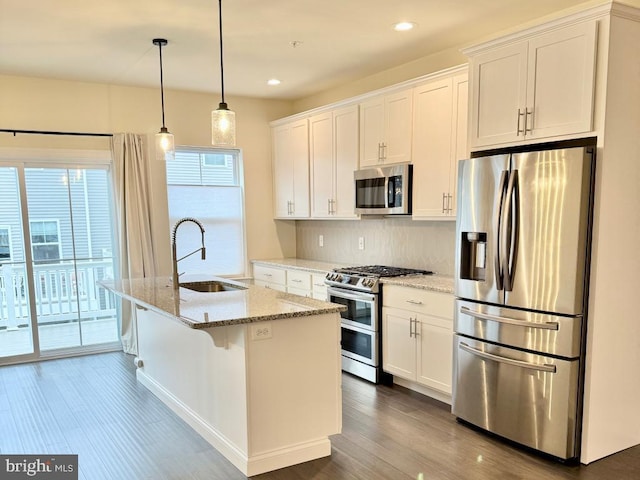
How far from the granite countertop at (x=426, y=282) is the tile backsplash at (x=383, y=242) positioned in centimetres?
25

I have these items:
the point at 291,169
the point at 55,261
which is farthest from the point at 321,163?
the point at 55,261

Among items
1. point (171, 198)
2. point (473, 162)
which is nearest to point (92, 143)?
point (171, 198)

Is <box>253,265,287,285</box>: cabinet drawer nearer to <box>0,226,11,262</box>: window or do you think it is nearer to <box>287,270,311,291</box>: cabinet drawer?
Result: <box>287,270,311,291</box>: cabinet drawer

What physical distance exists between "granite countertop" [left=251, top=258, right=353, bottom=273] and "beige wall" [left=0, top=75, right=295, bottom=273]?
0.26 m

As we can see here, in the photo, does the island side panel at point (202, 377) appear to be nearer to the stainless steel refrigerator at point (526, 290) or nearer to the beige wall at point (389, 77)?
the stainless steel refrigerator at point (526, 290)

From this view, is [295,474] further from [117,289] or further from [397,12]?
[397,12]

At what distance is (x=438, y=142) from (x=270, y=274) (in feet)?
8.52

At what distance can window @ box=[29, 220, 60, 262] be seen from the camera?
4.82 m

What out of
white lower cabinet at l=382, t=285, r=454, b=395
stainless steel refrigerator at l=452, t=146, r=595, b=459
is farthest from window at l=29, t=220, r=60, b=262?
stainless steel refrigerator at l=452, t=146, r=595, b=459

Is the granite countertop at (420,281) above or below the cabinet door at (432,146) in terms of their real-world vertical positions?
below

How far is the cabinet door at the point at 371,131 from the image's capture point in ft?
14.0

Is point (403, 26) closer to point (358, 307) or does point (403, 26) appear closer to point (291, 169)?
point (358, 307)

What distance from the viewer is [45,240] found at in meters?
4.87

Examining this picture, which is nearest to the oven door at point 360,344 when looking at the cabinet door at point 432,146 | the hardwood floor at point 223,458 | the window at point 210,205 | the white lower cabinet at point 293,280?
the hardwood floor at point 223,458
